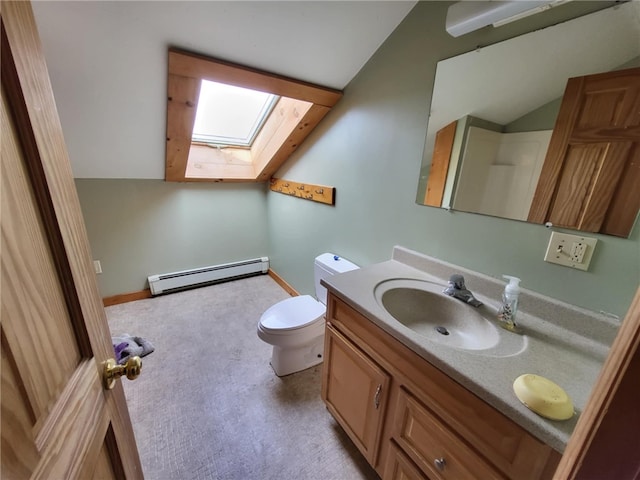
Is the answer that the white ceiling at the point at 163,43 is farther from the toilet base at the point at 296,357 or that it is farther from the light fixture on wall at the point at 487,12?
the toilet base at the point at 296,357

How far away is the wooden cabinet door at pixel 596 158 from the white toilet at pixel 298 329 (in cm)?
109

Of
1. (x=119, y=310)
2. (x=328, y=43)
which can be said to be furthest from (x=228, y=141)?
(x=119, y=310)

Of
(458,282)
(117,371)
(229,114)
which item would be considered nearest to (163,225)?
(229,114)

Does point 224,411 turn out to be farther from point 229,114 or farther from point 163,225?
point 229,114

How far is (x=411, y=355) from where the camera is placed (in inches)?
32.6

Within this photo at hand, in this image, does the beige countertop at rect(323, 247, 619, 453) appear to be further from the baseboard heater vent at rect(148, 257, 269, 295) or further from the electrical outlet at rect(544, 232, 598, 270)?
the baseboard heater vent at rect(148, 257, 269, 295)

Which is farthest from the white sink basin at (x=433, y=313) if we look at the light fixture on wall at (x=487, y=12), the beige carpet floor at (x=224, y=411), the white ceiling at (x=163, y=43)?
the white ceiling at (x=163, y=43)

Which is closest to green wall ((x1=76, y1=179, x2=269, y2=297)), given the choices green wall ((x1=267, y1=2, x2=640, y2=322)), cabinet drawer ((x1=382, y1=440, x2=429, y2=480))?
green wall ((x1=267, y1=2, x2=640, y2=322))

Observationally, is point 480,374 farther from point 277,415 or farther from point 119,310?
point 119,310

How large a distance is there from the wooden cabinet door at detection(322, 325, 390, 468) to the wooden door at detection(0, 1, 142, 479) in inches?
31.5

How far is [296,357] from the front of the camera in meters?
1.71

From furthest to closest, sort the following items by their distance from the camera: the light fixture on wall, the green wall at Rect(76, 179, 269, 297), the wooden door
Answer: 1. the green wall at Rect(76, 179, 269, 297)
2. the light fixture on wall
3. the wooden door

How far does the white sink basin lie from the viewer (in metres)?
0.99

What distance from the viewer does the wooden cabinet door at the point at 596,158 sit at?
0.74 metres
